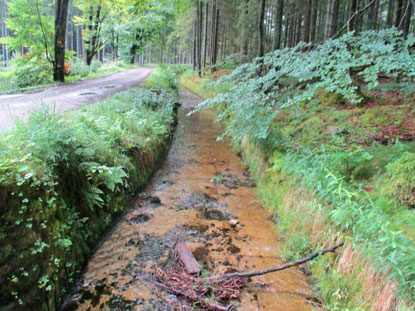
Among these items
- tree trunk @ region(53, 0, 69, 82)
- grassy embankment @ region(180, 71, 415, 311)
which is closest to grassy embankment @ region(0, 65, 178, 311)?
grassy embankment @ region(180, 71, 415, 311)

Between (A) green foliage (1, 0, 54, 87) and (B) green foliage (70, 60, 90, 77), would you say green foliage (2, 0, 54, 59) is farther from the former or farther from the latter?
(B) green foliage (70, 60, 90, 77)

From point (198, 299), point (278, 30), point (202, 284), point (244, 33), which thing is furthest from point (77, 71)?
point (198, 299)

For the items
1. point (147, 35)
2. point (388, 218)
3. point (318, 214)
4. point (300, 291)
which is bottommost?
point (300, 291)

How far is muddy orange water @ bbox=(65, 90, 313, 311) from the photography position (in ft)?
10.3

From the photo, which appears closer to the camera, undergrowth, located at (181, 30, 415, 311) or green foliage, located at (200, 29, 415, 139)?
undergrowth, located at (181, 30, 415, 311)

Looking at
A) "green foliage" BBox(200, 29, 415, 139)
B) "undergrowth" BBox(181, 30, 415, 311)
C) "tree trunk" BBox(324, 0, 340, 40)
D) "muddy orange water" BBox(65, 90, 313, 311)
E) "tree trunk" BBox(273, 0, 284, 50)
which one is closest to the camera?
"undergrowth" BBox(181, 30, 415, 311)

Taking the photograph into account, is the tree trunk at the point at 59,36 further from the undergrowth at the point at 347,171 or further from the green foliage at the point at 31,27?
the undergrowth at the point at 347,171

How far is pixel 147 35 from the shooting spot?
3950 centimetres

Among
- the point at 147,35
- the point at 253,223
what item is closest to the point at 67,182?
the point at 253,223

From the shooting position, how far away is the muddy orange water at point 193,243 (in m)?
3.13

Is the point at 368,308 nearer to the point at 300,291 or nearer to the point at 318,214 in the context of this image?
the point at 300,291

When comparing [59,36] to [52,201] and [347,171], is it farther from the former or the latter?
[347,171]

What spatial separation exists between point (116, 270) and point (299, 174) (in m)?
3.14

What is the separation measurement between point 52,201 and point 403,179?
4147 millimetres
